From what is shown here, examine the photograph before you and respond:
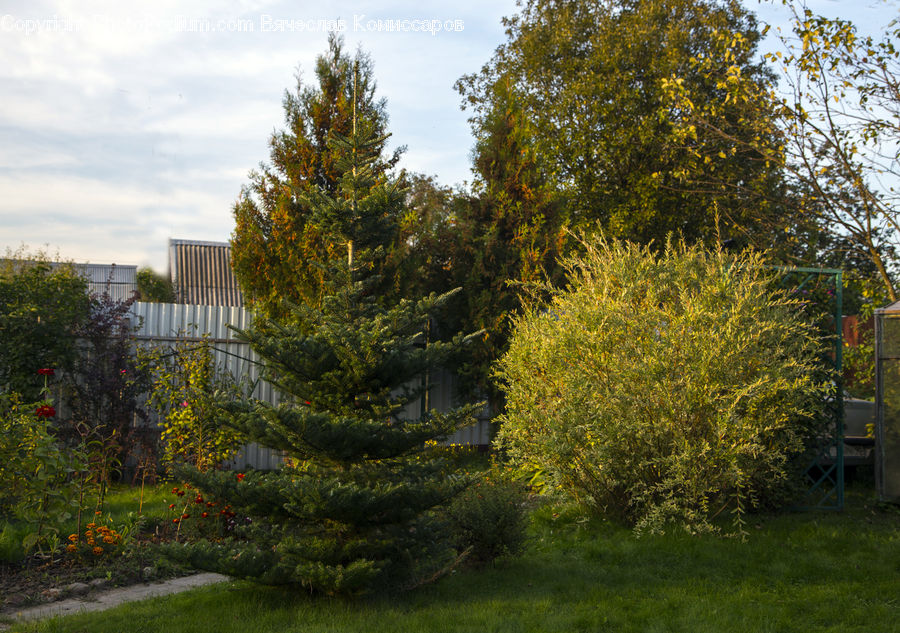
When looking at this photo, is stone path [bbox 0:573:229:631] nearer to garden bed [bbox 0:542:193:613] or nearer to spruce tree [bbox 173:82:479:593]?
garden bed [bbox 0:542:193:613]

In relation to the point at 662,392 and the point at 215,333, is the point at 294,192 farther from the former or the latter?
the point at 662,392

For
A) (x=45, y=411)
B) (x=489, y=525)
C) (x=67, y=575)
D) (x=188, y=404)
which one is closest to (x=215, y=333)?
(x=188, y=404)

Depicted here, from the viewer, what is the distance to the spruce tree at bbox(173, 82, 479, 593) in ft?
14.5

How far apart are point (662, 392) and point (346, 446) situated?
10.7 ft

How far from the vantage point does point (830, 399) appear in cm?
855

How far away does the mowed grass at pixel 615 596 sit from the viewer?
4461 millimetres

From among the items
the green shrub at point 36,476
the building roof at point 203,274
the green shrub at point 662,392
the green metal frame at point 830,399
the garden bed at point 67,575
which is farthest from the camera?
the building roof at point 203,274

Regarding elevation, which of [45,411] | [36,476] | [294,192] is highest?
[294,192]

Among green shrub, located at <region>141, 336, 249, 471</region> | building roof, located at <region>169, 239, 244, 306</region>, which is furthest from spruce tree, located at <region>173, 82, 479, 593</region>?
building roof, located at <region>169, 239, 244, 306</region>

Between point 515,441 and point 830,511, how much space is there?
12.2 ft

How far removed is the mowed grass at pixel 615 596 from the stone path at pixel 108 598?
11.4 inches

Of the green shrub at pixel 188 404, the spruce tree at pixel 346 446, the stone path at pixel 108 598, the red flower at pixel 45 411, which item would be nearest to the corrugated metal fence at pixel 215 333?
the green shrub at pixel 188 404

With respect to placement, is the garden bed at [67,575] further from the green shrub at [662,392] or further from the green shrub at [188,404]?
the green shrub at [662,392]

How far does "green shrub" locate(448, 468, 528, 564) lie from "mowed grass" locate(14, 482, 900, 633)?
15 cm
